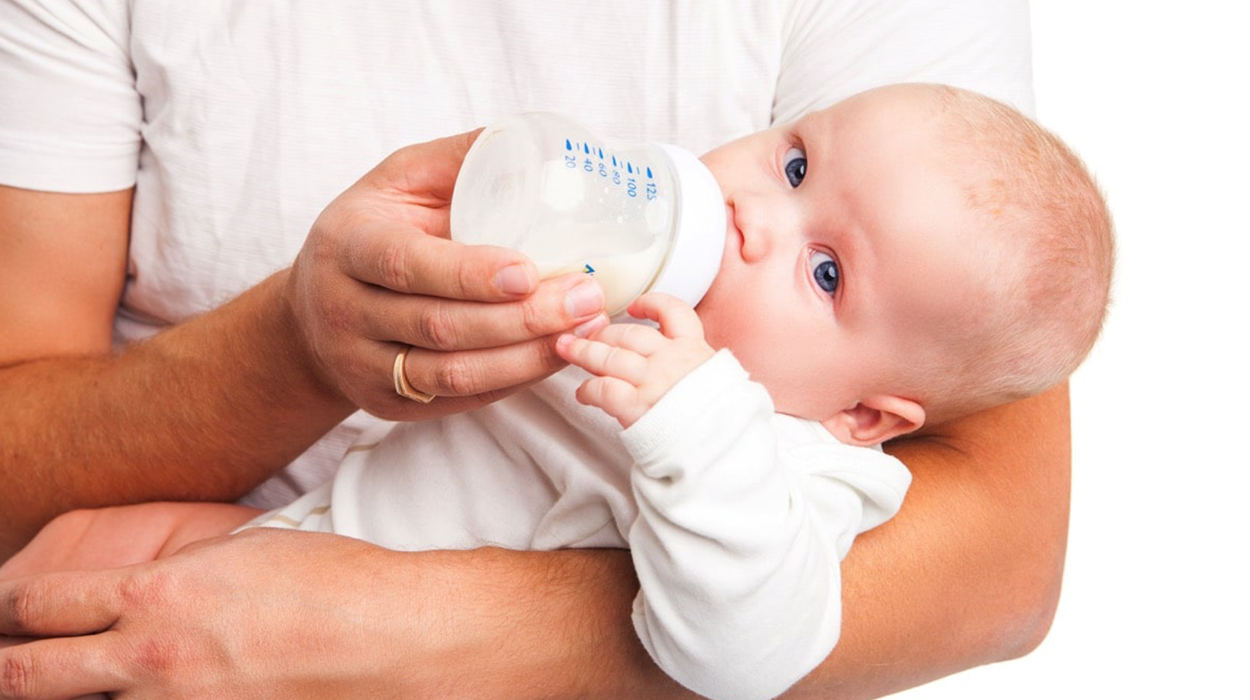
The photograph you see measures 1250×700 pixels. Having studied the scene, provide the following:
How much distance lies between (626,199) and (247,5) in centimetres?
100

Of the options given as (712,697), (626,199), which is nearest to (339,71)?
(626,199)

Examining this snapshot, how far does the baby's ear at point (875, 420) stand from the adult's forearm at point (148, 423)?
2.46 feet

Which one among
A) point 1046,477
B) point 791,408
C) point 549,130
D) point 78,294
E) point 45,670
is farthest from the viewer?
point 78,294

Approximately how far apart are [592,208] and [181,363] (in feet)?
2.87

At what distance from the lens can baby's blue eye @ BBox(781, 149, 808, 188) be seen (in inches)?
61.6

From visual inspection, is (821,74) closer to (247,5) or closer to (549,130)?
(549,130)

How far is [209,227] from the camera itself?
194 centimetres

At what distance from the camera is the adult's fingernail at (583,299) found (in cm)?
122

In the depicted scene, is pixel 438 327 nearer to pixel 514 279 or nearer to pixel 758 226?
pixel 514 279

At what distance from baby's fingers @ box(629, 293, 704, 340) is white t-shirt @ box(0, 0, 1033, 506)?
2.32 feet

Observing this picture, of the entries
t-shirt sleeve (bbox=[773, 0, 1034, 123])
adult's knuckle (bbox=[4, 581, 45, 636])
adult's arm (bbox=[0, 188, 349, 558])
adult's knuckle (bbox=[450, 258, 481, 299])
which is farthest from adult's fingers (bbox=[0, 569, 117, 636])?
t-shirt sleeve (bbox=[773, 0, 1034, 123])

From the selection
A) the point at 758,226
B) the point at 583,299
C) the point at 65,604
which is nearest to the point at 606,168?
the point at 583,299

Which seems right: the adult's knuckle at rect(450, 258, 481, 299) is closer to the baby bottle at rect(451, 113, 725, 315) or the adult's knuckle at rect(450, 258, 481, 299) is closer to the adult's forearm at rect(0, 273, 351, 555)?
the baby bottle at rect(451, 113, 725, 315)

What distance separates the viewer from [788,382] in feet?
5.01
